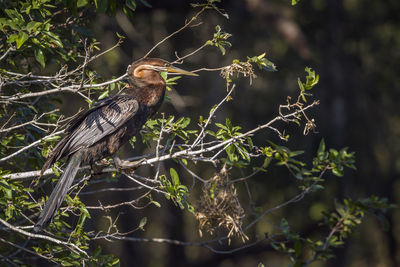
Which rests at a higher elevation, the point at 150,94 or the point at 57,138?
the point at 57,138

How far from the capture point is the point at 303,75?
37.0 feet

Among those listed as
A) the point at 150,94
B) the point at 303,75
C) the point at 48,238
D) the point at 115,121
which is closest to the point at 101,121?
the point at 115,121

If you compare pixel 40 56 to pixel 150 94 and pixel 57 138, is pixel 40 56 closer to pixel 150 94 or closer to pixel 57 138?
pixel 57 138

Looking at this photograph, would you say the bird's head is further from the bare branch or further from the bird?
the bare branch

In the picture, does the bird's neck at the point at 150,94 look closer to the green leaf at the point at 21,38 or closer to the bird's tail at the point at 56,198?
the bird's tail at the point at 56,198

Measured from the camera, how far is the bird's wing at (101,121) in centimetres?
483

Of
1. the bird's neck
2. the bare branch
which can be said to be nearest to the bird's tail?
the bare branch

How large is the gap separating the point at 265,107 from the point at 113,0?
8220 millimetres

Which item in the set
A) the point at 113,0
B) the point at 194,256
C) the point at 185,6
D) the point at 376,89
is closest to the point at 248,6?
the point at 185,6

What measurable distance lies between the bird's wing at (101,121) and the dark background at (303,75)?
533cm

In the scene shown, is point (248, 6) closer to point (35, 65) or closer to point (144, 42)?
point (144, 42)

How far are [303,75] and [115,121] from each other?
6.93 metres

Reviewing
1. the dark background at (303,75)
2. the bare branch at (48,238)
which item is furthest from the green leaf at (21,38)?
the dark background at (303,75)

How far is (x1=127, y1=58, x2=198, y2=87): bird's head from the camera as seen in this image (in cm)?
526
